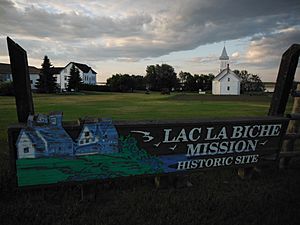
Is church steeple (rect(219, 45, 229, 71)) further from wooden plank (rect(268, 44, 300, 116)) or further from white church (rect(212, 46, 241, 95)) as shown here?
wooden plank (rect(268, 44, 300, 116))

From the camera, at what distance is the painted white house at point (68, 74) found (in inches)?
3720

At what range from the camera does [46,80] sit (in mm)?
58312

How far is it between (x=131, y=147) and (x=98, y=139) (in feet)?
1.71

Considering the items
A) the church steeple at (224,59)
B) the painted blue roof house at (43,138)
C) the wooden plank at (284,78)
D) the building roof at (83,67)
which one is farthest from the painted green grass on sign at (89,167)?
the church steeple at (224,59)

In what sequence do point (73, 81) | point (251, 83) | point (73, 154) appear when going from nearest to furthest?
point (73, 154) → point (73, 81) → point (251, 83)

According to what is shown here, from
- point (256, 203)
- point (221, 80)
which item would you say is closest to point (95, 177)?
point (256, 203)

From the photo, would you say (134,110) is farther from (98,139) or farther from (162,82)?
(162,82)

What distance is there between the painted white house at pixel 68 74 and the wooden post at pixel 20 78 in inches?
3282

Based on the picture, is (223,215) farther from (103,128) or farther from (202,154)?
(103,128)

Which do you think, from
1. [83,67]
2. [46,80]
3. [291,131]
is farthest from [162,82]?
[291,131]

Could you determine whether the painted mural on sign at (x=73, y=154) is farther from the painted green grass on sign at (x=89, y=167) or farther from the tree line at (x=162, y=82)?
the tree line at (x=162, y=82)

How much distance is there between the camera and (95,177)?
387 centimetres

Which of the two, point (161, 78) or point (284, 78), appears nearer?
point (284, 78)

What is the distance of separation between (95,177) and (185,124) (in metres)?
1.64
